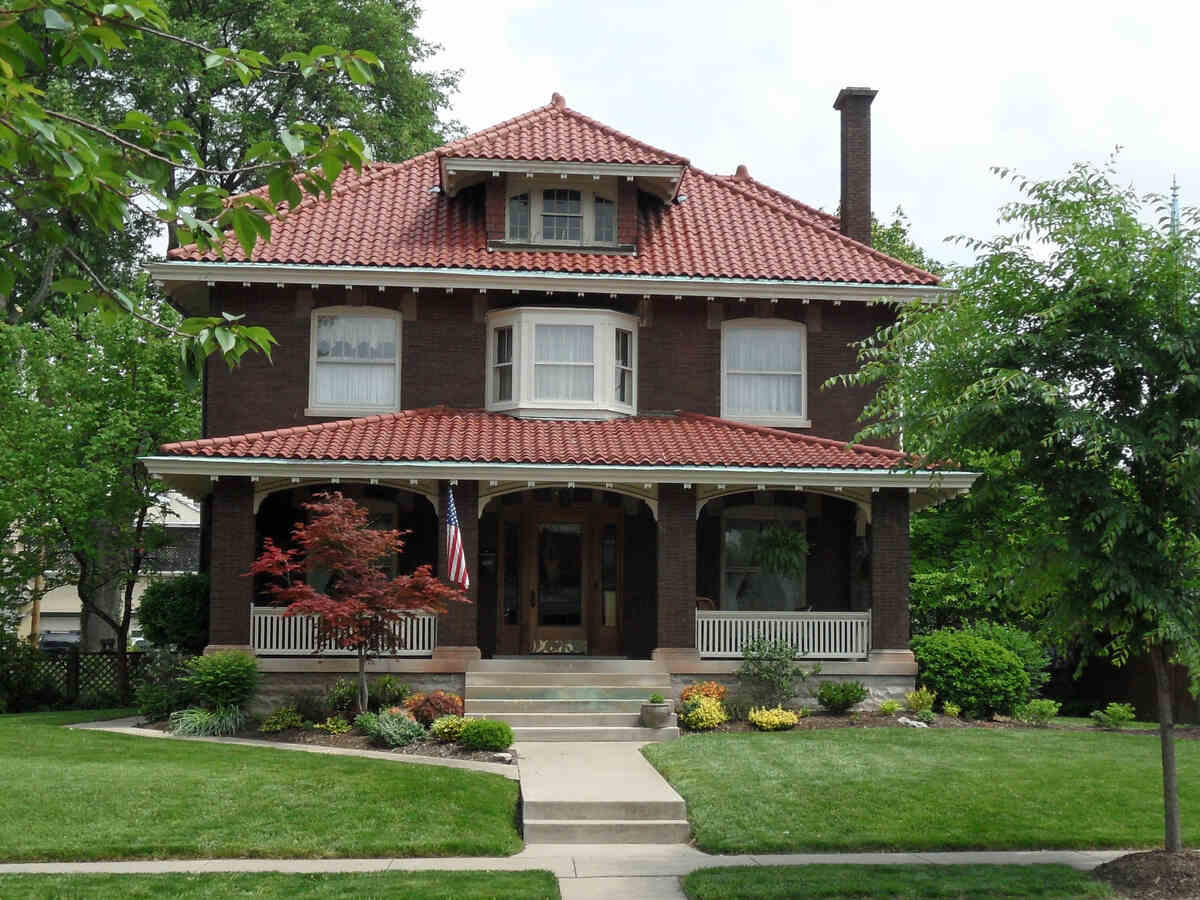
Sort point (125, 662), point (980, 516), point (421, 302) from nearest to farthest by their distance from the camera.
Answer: point (980, 516) < point (421, 302) < point (125, 662)

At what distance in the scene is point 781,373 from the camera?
2327 centimetres

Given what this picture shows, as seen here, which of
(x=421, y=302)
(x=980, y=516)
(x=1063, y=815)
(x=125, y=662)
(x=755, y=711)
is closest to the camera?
(x=980, y=516)

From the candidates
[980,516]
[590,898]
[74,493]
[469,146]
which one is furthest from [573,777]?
[74,493]

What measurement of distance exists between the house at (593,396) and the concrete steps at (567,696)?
78 centimetres

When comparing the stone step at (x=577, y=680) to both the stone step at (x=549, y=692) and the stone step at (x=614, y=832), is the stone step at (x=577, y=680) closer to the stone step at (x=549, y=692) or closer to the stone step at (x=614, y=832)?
the stone step at (x=549, y=692)

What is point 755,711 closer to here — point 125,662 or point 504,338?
point 504,338

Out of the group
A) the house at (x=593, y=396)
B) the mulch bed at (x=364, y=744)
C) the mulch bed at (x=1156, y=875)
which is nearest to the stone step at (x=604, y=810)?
the mulch bed at (x=364, y=744)

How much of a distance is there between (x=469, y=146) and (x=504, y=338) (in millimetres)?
3722

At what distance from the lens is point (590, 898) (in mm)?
10297

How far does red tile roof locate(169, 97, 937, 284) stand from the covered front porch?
9.00 feet

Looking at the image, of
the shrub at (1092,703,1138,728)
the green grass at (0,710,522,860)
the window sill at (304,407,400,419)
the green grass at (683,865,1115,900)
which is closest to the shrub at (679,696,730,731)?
the green grass at (0,710,522,860)

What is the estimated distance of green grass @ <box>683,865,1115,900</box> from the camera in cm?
1021

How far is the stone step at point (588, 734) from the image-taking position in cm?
1833

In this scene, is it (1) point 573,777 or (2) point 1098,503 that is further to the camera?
(1) point 573,777
